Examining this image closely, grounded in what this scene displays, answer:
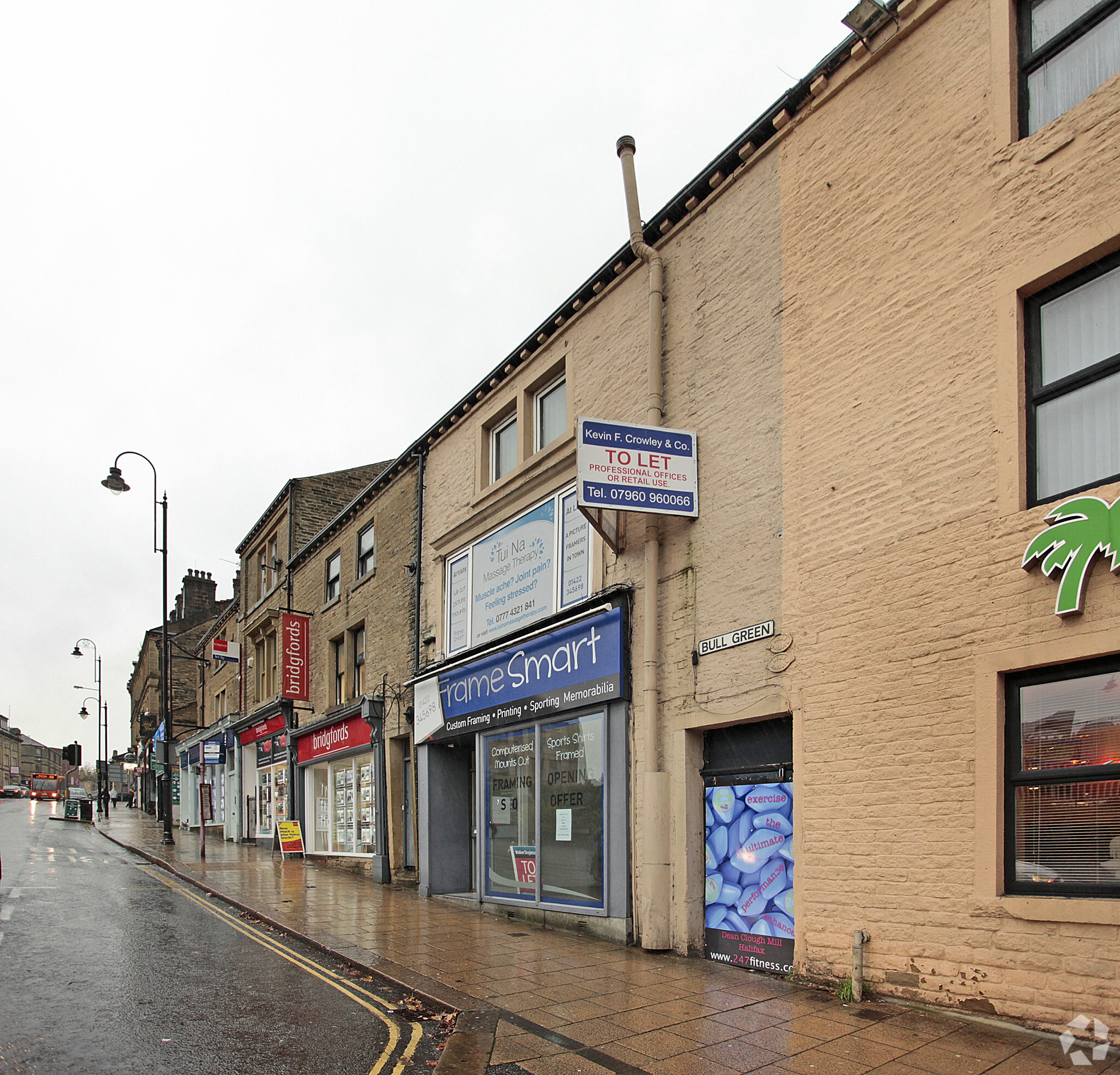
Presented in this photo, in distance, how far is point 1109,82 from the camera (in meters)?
6.68

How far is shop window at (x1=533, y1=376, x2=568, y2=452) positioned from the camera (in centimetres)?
1396

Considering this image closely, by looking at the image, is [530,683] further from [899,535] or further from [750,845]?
[899,535]

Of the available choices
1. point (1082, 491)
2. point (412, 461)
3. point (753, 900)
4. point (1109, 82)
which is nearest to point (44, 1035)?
point (753, 900)

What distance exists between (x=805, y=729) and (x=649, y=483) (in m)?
3.13

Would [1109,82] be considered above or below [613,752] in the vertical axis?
above

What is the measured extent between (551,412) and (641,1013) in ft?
29.5

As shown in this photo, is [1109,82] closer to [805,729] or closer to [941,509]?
[941,509]

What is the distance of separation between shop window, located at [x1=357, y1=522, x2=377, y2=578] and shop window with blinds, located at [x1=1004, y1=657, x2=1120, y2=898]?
15737mm

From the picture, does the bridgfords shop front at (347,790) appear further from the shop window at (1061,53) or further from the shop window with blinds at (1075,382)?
the shop window at (1061,53)

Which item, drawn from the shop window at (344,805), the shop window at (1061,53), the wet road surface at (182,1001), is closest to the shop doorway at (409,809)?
the shop window at (344,805)

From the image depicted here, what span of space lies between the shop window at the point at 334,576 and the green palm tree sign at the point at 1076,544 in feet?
61.3

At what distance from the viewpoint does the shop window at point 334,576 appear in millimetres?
23359

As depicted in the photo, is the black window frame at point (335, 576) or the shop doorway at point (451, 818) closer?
the shop doorway at point (451, 818)

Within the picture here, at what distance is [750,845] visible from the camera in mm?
9398
